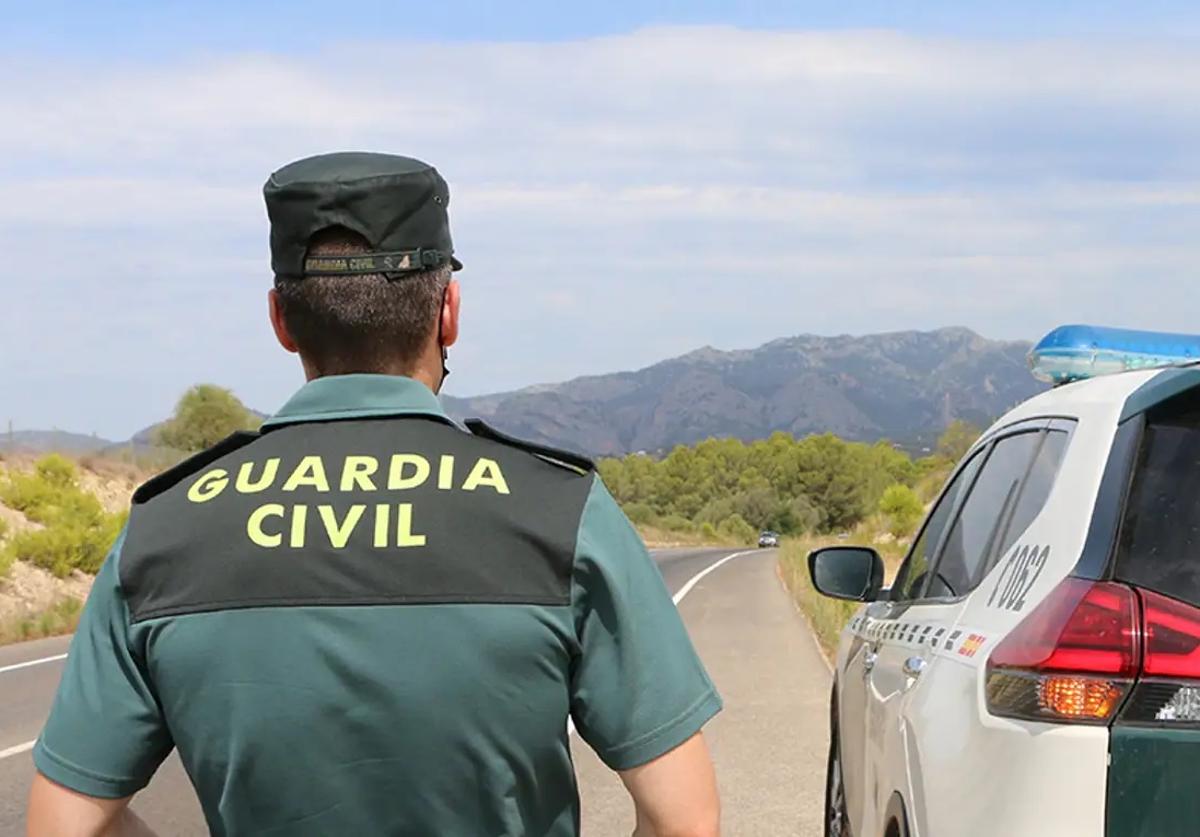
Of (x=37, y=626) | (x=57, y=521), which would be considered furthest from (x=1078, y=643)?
(x=57, y=521)

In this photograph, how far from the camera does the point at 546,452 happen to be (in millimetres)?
2277

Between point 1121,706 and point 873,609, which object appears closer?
point 1121,706

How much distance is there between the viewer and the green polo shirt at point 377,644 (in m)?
2.16

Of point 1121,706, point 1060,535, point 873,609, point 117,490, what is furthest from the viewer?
point 117,490

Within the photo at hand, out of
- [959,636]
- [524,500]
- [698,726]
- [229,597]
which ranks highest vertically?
[524,500]

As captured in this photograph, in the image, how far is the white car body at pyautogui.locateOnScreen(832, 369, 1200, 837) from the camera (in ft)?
9.09

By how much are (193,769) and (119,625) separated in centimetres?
22

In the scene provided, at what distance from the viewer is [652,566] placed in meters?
2.26

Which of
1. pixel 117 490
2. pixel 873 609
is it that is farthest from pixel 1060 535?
pixel 117 490

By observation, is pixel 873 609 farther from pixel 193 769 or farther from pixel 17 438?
pixel 17 438

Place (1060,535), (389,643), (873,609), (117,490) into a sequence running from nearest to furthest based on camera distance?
(389,643)
(1060,535)
(873,609)
(117,490)

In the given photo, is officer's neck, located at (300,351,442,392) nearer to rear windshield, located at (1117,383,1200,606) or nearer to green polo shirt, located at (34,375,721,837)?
green polo shirt, located at (34,375,721,837)

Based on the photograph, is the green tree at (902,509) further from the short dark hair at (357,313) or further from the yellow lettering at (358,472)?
the yellow lettering at (358,472)

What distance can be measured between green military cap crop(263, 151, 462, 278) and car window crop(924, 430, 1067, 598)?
1565 mm
